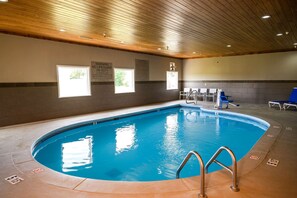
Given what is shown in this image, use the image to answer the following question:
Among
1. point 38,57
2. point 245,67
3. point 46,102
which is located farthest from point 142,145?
point 245,67

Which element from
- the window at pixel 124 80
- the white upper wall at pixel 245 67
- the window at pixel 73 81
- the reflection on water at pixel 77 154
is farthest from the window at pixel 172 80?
the reflection on water at pixel 77 154

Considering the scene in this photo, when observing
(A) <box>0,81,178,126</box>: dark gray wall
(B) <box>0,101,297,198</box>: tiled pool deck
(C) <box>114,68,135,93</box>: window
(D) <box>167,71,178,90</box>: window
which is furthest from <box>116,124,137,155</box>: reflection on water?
(D) <box>167,71,178,90</box>: window

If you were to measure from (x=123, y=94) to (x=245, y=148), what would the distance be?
5744 millimetres

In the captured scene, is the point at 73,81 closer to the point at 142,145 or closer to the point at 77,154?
the point at 77,154

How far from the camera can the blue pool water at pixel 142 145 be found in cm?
360

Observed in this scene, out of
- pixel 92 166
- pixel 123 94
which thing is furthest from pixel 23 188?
pixel 123 94

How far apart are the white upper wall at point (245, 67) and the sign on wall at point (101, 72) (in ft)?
19.3

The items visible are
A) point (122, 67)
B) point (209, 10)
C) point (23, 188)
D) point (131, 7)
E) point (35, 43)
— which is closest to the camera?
point (23, 188)

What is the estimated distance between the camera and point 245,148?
458 cm

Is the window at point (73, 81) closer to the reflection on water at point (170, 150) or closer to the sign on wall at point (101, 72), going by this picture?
the sign on wall at point (101, 72)

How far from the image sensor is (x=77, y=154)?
4.28 metres

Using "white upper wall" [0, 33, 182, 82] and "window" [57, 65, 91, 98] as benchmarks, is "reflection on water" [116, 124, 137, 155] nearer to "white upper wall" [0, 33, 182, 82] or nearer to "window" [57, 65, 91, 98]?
"window" [57, 65, 91, 98]

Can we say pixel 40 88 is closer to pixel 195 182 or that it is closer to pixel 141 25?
pixel 141 25

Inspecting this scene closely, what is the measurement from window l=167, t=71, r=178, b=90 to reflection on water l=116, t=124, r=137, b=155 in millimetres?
5938
